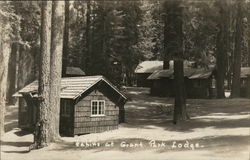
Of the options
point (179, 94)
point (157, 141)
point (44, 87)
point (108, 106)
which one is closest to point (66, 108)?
point (108, 106)

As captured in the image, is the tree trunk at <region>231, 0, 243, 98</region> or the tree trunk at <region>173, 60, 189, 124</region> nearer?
the tree trunk at <region>173, 60, 189, 124</region>

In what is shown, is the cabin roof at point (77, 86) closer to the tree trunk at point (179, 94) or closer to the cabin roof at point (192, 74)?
the tree trunk at point (179, 94)

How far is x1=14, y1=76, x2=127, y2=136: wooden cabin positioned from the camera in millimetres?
23875

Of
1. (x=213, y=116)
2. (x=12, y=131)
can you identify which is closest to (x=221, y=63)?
(x=213, y=116)

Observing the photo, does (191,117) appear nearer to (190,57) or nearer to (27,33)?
(190,57)

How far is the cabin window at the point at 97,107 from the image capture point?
24.8 m

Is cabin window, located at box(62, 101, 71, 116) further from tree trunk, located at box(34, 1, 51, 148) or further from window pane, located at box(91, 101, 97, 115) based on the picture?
tree trunk, located at box(34, 1, 51, 148)

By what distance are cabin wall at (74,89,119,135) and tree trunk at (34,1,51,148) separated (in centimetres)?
378

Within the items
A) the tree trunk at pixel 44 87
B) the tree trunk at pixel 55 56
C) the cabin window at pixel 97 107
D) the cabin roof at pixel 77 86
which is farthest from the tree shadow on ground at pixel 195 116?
the tree trunk at pixel 44 87

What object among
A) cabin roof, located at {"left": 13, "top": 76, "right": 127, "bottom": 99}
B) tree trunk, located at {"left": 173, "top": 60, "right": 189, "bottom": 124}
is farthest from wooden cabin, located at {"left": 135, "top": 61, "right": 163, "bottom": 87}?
cabin roof, located at {"left": 13, "top": 76, "right": 127, "bottom": 99}

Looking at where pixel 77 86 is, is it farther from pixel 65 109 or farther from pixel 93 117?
pixel 93 117

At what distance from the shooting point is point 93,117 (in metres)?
24.7

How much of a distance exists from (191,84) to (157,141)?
91.1 ft

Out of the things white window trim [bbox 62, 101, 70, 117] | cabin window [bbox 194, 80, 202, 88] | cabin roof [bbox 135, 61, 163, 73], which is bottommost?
white window trim [bbox 62, 101, 70, 117]
